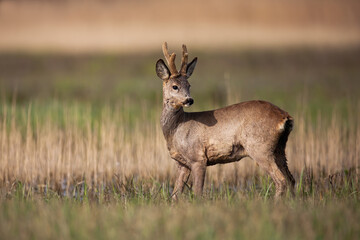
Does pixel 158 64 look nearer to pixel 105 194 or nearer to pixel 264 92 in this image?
pixel 105 194

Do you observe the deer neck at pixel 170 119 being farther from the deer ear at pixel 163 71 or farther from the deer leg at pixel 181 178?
the deer leg at pixel 181 178

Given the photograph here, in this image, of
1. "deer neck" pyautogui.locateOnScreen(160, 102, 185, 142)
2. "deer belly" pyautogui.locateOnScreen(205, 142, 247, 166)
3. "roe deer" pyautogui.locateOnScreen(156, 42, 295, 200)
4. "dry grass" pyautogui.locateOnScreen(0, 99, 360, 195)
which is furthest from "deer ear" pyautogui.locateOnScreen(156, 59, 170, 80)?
"dry grass" pyautogui.locateOnScreen(0, 99, 360, 195)

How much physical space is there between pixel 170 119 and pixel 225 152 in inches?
37.4

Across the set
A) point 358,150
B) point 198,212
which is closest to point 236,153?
point 198,212

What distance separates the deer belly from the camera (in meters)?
8.30

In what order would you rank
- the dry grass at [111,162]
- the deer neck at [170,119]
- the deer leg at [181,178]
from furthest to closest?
the dry grass at [111,162], the deer leg at [181,178], the deer neck at [170,119]

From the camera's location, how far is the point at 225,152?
8.31 metres

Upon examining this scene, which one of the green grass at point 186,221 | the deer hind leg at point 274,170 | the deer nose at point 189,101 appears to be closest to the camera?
the green grass at point 186,221

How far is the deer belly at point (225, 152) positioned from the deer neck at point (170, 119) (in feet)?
1.96

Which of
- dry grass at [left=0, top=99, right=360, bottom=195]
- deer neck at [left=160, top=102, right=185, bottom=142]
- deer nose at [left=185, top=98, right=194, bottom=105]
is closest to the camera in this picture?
deer nose at [left=185, top=98, right=194, bottom=105]

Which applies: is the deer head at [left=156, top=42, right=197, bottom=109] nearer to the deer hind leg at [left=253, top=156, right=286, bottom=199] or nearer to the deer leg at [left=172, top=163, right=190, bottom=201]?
the deer leg at [left=172, top=163, right=190, bottom=201]

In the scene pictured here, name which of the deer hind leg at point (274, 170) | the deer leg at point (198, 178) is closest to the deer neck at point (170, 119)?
the deer leg at point (198, 178)

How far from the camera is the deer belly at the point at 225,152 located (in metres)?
8.30

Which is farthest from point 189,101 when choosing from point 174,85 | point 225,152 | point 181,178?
point 181,178
